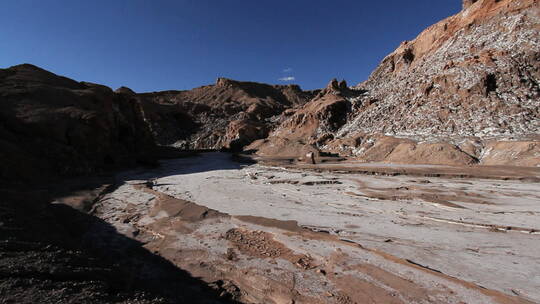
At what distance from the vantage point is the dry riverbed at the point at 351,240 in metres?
3.87

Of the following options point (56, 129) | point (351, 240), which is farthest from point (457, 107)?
point (56, 129)

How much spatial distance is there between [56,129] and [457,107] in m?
31.9

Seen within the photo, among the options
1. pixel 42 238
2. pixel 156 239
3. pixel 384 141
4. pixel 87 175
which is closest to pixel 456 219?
pixel 156 239

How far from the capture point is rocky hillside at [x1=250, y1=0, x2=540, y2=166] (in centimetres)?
1786

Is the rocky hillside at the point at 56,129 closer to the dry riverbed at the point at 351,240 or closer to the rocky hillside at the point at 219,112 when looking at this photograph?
the dry riverbed at the point at 351,240

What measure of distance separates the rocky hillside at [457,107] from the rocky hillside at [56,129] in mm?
16371

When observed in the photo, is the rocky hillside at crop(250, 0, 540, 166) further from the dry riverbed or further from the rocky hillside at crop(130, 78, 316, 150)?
the rocky hillside at crop(130, 78, 316, 150)

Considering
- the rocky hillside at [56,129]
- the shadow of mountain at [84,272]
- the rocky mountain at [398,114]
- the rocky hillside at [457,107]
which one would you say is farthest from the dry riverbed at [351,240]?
the rocky mountain at [398,114]

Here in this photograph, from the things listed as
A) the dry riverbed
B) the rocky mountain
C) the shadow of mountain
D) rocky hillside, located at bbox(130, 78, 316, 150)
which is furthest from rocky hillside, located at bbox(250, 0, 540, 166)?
the shadow of mountain

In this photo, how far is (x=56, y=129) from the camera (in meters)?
17.8

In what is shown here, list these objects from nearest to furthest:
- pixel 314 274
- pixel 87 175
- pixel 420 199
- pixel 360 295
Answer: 1. pixel 360 295
2. pixel 314 274
3. pixel 420 199
4. pixel 87 175

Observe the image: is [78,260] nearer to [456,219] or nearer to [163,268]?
[163,268]

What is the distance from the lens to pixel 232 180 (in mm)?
14461

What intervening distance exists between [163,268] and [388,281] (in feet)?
13.0
